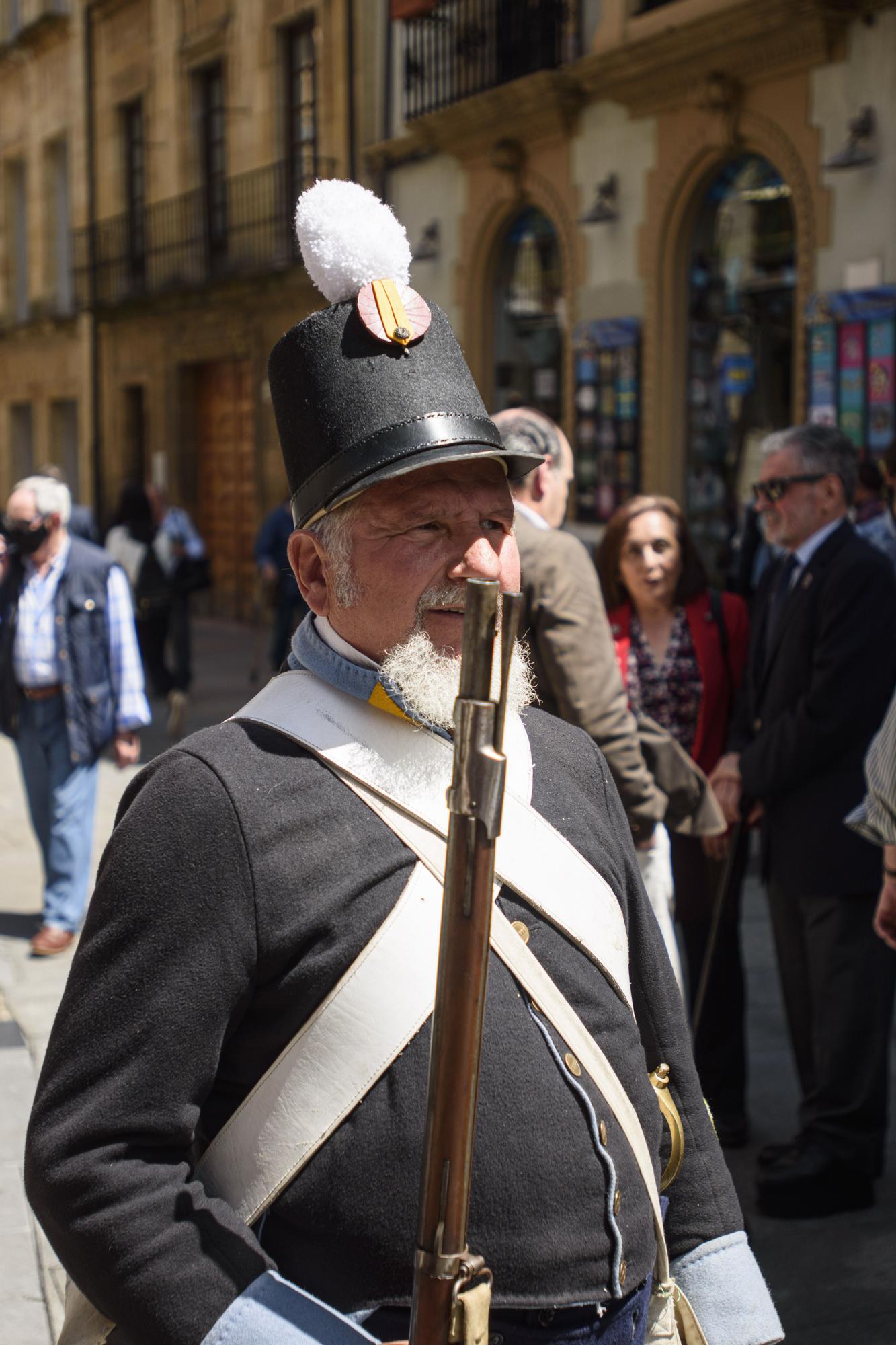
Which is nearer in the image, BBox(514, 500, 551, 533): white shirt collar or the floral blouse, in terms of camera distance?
BBox(514, 500, 551, 533): white shirt collar

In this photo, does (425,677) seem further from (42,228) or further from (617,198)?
(42,228)

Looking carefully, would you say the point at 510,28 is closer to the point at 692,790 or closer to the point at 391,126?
the point at 391,126

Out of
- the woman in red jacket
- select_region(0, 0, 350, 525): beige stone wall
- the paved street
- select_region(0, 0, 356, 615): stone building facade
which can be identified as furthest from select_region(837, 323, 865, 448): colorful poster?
select_region(0, 0, 356, 615): stone building facade

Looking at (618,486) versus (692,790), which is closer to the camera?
(692,790)

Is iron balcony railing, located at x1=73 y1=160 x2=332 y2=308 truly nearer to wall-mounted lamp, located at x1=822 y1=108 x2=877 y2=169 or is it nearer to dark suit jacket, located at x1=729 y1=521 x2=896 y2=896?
wall-mounted lamp, located at x1=822 y1=108 x2=877 y2=169

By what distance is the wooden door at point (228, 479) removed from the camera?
19.8m

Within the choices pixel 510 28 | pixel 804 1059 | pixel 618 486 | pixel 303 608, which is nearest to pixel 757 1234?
pixel 804 1059

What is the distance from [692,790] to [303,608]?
7950 mm

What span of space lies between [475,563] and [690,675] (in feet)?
9.50

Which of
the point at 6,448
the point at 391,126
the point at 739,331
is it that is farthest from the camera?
the point at 6,448

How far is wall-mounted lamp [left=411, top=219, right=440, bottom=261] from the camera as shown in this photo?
1497 cm

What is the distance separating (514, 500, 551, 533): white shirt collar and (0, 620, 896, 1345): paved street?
1864 mm

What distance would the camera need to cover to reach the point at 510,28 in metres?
13.4

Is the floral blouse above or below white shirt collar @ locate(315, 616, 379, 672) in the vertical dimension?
below
